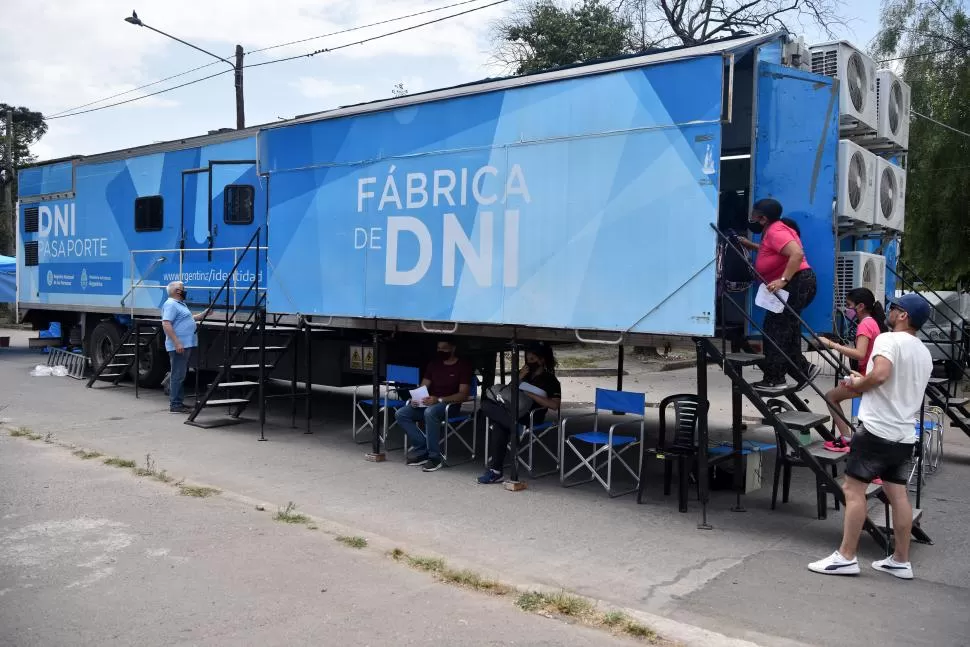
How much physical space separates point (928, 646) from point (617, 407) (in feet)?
11.5

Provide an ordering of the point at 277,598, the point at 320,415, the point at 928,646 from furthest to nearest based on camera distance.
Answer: the point at 320,415 → the point at 277,598 → the point at 928,646

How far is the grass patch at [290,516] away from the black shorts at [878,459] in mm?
3880

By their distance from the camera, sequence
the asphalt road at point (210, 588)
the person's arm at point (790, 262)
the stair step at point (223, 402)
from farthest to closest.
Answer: the stair step at point (223, 402) → the person's arm at point (790, 262) → the asphalt road at point (210, 588)

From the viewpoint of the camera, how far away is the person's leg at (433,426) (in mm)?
8422

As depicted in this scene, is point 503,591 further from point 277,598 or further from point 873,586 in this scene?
point 873,586

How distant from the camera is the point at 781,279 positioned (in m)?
6.59

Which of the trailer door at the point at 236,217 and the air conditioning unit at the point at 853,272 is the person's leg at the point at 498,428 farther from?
the trailer door at the point at 236,217

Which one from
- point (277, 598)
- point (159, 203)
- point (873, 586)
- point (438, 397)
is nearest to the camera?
point (277, 598)

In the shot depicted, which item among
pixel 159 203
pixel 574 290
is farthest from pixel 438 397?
pixel 159 203

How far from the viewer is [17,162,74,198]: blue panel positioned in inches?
586

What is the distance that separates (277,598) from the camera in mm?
4746

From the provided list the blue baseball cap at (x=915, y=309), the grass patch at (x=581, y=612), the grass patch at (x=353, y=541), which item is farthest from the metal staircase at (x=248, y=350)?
the blue baseball cap at (x=915, y=309)

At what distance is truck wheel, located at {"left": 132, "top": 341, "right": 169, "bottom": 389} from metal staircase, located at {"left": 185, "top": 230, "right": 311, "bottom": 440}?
159cm

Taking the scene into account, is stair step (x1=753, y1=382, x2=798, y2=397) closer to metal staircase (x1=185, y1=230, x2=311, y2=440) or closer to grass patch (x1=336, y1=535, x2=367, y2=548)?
grass patch (x1=336, y1=535, x2=367, y2=548)
